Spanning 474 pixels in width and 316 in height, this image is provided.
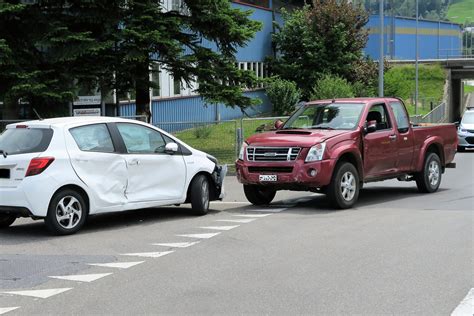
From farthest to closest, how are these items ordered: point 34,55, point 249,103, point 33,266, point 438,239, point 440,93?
1. point 440,93
2. point 249,103
3. point 34,55
4. point 438,239
5. point 33,266

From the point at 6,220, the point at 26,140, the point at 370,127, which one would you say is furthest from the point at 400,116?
the point at 6,220

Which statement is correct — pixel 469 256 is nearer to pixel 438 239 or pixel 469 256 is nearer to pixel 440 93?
pixel 438 239

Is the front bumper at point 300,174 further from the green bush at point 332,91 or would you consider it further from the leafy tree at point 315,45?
the leafy tree at point 315,45

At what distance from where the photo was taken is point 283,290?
6.35m

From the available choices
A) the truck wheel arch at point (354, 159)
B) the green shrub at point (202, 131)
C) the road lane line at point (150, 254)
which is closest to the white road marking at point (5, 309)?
the road lane line at point (150, 254)

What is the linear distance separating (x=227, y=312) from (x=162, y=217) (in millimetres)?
5761

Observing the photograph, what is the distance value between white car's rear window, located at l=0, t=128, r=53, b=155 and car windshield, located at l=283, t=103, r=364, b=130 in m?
5.09

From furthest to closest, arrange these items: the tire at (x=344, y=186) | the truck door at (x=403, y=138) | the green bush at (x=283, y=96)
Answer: the green bush at (x=283, y=96) → the truck door at (x=403, y=138) → the tire at (x=344, y=186)

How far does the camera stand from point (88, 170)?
9.58 meters

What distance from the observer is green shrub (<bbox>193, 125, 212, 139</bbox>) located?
66.2 ft

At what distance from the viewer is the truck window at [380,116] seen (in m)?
13.0

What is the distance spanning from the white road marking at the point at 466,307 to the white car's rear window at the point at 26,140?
5779 millimetres

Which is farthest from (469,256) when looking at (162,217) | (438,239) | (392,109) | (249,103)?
(249,103)

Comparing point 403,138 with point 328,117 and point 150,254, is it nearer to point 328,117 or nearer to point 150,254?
point 328,117
